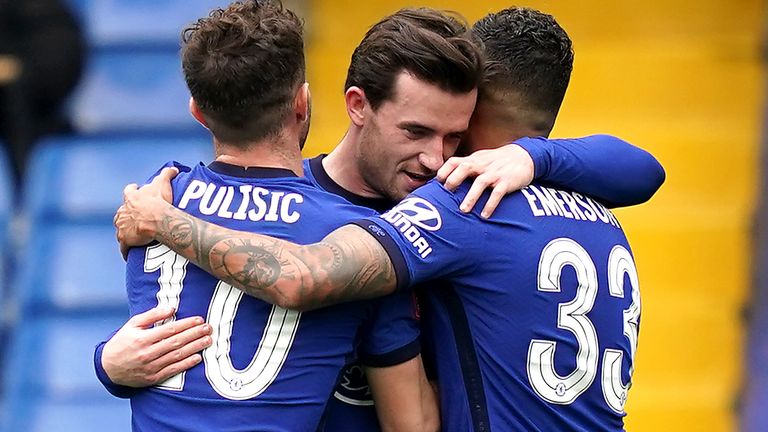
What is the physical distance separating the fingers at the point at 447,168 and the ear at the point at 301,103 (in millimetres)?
325

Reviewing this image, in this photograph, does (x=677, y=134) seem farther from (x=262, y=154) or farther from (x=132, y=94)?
(x=262, y=154)

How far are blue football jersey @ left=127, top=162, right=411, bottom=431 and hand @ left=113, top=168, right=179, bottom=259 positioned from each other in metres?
0.03

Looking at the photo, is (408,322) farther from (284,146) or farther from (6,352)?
(6,352)

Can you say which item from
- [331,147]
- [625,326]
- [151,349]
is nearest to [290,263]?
[151,349]

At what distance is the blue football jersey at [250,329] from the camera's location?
9.23ft

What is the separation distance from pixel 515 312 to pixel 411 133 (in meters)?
0.51

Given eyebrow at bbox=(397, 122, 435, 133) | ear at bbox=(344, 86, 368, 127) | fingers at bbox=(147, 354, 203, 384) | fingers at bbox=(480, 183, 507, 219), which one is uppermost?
ear at bbox=(344, 86, 368, 127)

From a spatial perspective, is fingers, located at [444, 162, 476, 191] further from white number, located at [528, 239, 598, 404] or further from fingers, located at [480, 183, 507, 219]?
white number, located at [528, 239, 598, 404]

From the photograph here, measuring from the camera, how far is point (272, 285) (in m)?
2.73

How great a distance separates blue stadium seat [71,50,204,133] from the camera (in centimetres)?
763

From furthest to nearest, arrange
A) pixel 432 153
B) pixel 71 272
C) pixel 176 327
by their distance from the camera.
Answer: pixel 71 272, pixel 432 153, pixel 176 327

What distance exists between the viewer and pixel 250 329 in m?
2.83

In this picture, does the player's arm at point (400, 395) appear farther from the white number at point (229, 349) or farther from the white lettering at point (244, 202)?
the white lettering at point (244, 202)

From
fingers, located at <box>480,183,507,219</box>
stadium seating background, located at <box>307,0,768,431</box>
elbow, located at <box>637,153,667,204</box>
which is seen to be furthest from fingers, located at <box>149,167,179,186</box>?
stadium seating background, located at <box>307,0,768,431</box>
